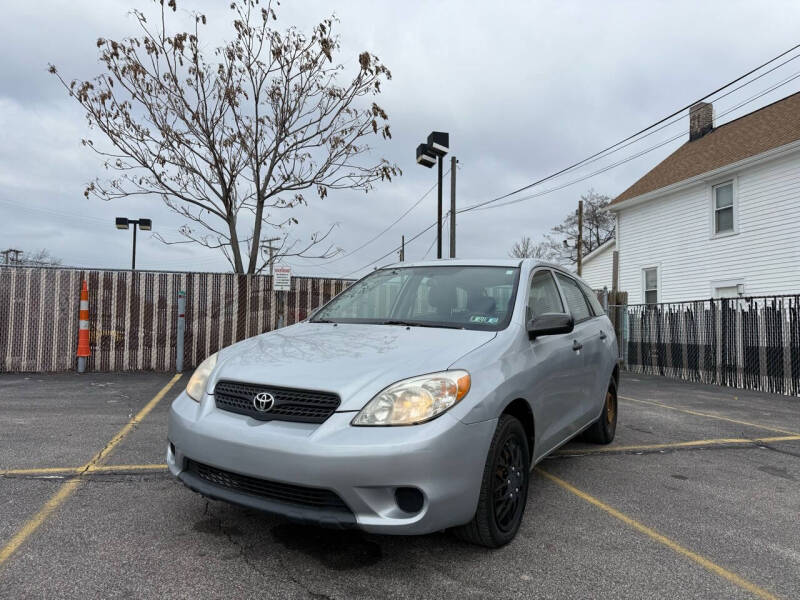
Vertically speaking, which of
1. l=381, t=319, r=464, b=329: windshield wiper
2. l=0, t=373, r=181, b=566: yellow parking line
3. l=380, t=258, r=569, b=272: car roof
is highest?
l=380, t=258, r=569, b=272: car roof

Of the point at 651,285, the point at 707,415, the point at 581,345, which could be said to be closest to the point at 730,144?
the point at 651,285

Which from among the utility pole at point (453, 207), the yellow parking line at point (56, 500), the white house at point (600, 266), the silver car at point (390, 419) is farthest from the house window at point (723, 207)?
the yellow parking line at point (56, 500)

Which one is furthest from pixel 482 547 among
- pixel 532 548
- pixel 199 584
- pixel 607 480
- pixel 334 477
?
pixel 607 480

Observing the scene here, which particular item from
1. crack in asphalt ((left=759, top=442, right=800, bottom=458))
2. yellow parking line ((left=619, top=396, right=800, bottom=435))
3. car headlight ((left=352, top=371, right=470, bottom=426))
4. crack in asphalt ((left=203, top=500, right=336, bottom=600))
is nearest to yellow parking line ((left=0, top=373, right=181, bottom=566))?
crack in asphalt ((left=203, top=500, right=336, bottom=600))

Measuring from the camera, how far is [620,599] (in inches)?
90.4

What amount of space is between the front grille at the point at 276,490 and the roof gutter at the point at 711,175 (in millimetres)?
15739

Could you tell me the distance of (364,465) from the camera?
2.23 metres

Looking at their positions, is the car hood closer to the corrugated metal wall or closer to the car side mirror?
the car side mirror

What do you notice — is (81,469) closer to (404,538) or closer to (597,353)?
(404,538)

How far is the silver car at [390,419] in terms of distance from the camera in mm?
2266

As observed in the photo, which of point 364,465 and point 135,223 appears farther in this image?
point 135,223

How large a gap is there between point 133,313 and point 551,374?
28.5 feet

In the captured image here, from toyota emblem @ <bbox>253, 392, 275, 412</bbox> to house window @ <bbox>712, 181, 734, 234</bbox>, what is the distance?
54.5 feet

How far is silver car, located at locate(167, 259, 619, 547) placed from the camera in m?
2.27
